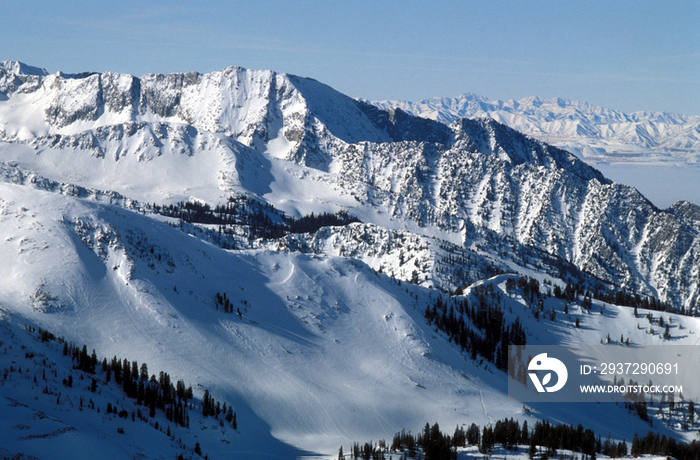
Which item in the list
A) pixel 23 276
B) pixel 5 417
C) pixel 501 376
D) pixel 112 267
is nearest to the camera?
pixel 5 417

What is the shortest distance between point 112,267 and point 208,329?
92.2 ft

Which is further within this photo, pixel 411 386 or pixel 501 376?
pixel 501 376

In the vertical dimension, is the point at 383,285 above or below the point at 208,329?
above

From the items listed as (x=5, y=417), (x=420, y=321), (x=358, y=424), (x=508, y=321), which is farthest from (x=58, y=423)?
(x=508, y=321)

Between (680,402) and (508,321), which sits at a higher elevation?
(508,321)

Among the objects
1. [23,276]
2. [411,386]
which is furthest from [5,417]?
[411,386]

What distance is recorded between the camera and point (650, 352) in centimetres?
17562

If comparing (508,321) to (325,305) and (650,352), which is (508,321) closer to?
(650,352)

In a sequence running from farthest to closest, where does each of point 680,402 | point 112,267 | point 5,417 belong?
point 680,402
point 112,267
point 5,417

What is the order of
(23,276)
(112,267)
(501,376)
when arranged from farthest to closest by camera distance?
1. (501,376)
2. (112,267)
3. (23,276)

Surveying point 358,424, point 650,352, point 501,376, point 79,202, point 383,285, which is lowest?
point 358,424

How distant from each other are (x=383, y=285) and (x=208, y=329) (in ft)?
188

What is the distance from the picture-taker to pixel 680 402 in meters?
157

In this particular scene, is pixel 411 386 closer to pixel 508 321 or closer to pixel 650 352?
pixel 508 321
